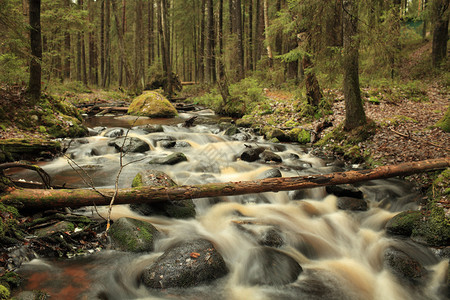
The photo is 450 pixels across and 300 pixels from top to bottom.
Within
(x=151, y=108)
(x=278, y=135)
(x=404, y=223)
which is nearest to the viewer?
(x=404, y=223)

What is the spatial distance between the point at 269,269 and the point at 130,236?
2.15m

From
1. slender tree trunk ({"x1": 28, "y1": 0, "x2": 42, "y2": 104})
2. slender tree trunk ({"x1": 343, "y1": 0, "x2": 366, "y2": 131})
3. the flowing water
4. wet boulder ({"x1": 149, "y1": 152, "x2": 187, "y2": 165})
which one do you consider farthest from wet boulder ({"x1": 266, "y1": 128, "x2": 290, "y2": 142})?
slender tree trunk ({"x1": 28, "y1": 0, "x2": 42, "y2": 104})

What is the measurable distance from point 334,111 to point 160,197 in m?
9.10

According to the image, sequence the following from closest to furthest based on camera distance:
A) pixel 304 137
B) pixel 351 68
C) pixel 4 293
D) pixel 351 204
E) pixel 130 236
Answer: pixel 4 293, pixel 130 236, pixel 351 204, pixel 351 68, pixel 304 137

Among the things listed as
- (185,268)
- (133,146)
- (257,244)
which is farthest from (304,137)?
(185,268)

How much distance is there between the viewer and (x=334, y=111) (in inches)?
448

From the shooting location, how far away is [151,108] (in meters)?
16.5

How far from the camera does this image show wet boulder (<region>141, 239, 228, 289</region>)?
3.62 meters

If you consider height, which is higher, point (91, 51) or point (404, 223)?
point (91, 51)

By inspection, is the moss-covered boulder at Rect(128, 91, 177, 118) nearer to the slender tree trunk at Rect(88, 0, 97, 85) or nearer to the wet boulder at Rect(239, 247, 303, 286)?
the wet boulder at Rect(239, 247, 303, 286)

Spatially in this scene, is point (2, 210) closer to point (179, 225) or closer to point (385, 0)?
point (179, 225)

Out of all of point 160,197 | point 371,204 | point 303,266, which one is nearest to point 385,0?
point 371,204

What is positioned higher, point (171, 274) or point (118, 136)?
point (118, 136)

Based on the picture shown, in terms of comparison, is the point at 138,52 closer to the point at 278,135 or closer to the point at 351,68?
the point at 278,135
